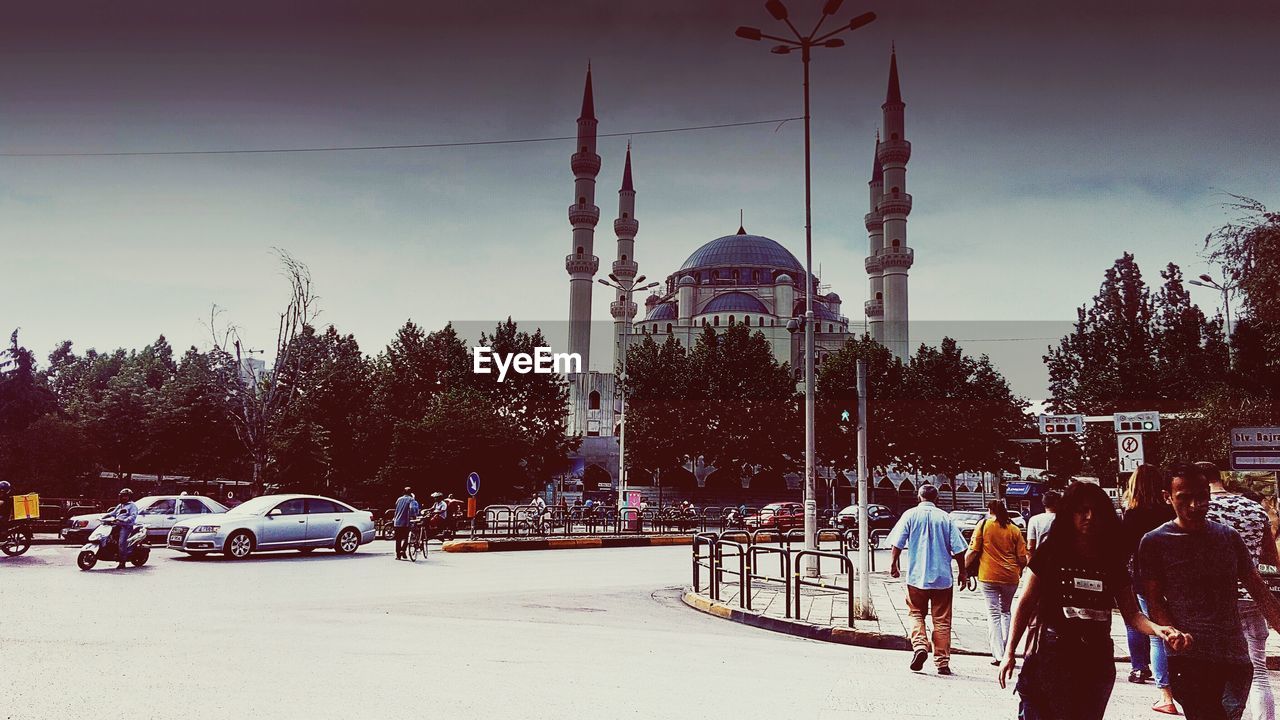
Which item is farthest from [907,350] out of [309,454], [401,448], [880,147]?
[309,454]

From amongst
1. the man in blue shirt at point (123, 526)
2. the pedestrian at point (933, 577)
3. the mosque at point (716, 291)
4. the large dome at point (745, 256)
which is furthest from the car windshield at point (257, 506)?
the large dome at point (745, 256)

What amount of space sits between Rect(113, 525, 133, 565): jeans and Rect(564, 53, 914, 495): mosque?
41.6 metres

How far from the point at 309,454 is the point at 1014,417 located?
3630 centimetres

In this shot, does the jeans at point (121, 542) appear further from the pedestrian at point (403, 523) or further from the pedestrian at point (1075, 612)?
the pedestrian at point (1075, 612)

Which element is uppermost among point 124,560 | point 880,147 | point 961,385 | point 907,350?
point 880,147

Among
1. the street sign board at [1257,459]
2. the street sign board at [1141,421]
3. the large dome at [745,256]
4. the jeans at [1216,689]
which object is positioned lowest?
the jeans at [1216,689]

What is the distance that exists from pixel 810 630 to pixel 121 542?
1159 cm

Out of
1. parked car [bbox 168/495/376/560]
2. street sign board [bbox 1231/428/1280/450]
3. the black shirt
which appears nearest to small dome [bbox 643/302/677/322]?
parked car [bbox 168/495/376/560]

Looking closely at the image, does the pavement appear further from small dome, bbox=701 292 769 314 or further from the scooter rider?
small dome, bbox=701 292 769 314

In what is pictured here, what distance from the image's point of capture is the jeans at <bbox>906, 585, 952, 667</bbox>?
24.4 feet

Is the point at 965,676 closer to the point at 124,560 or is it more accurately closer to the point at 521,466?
the point at 124,560

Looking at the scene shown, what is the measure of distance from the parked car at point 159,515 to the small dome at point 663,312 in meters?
73.8

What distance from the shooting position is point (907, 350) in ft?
222

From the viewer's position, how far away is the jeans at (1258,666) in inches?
185
